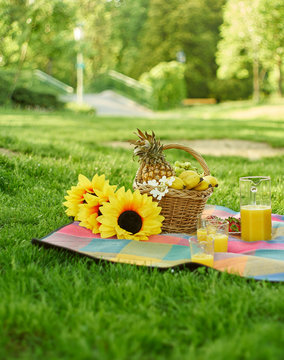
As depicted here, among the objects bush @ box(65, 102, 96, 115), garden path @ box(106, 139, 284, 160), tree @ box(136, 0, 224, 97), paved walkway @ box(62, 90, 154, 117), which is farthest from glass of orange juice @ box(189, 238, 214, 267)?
→ tree @ box(136, 0, 224, 97)

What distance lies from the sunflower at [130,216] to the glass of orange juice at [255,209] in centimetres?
56

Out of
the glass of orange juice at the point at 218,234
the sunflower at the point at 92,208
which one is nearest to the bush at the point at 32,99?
the sunflower at the point at 92,208

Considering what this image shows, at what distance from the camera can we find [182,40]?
31781 millimetres

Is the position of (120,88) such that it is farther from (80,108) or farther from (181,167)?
(181,167)

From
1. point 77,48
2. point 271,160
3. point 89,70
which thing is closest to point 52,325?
point 271,160

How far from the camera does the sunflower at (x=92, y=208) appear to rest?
2912 mm

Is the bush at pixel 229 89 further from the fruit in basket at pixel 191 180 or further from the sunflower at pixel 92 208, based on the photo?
the sunflower at pixel 92 208

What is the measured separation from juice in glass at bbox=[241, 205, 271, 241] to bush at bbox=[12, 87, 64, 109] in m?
15.0

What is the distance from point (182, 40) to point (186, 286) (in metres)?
31.6

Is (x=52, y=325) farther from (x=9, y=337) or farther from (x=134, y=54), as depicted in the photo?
(x=134, y=54)

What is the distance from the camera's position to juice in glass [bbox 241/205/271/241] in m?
2.85

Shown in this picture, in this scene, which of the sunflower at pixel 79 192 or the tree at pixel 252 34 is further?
the tree at pixel 252 34

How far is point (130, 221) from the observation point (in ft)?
9.11

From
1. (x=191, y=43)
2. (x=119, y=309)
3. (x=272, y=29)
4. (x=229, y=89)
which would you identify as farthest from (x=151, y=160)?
(x=229, y=89)
